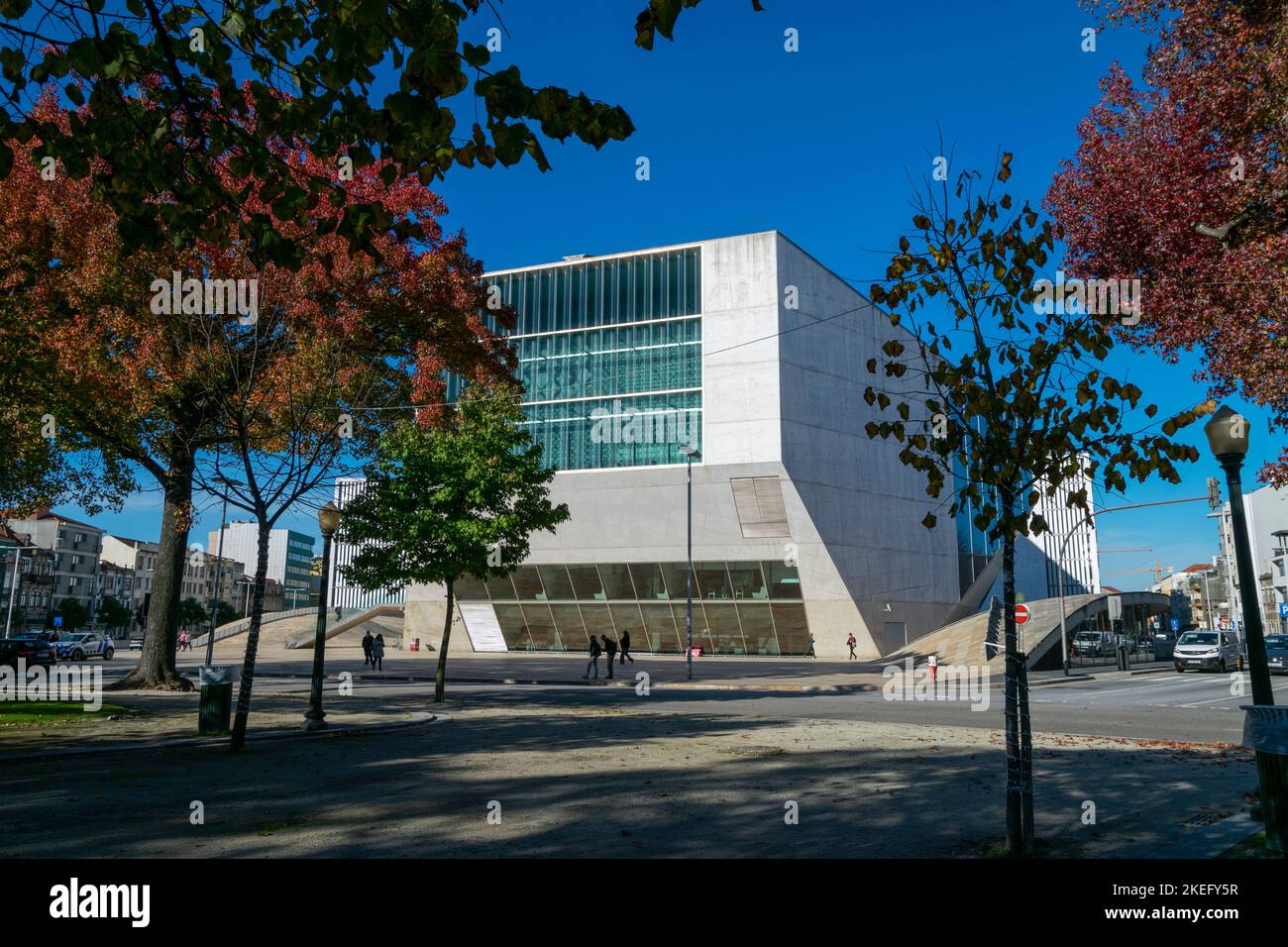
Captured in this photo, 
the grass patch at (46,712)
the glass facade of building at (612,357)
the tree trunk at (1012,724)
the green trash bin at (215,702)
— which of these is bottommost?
the grass patch at (46,712)

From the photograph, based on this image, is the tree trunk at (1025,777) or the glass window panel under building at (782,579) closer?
the tree trunk at (1025,777)

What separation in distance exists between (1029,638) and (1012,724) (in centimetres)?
3985

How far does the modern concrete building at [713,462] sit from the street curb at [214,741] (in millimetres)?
36622

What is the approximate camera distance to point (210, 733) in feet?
45.6

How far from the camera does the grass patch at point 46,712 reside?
15.3m

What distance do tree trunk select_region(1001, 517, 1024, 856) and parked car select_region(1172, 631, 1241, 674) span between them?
37.8 metres

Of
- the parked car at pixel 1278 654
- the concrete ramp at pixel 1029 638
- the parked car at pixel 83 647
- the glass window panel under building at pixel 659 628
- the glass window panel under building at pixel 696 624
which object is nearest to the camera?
the parked car at pixel 1278 654

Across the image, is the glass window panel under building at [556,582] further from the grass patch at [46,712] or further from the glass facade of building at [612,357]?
the grass patch at [46,712]

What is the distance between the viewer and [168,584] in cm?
2133

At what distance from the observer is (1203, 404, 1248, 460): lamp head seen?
7.89 m

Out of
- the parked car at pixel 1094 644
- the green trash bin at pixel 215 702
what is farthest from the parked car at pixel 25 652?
the parked car at pixel 1094 644

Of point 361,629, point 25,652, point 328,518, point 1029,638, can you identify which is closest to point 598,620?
point 1029,638

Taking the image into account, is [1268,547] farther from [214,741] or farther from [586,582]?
[214,741]
